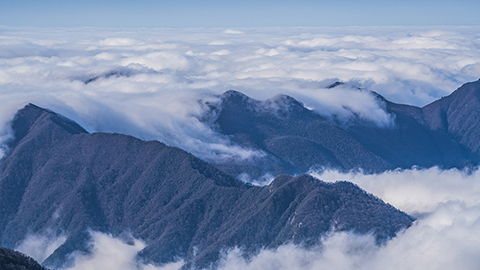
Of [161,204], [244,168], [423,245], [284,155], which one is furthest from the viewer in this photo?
[284,155]

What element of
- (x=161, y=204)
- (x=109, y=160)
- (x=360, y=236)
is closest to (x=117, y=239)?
(x=161, y=204)

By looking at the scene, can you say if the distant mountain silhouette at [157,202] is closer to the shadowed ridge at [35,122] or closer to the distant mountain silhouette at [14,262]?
the shadowed ridge at [35,122]

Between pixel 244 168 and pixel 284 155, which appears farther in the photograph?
pixel 284 155

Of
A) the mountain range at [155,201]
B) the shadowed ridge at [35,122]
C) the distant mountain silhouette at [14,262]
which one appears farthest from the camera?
the shadowed ridge at [35,122]

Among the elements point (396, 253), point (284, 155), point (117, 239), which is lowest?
point (284, 155)

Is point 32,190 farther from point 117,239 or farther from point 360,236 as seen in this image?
point 360,236

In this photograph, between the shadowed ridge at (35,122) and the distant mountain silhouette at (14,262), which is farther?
the shadowed ridge at (35,122)

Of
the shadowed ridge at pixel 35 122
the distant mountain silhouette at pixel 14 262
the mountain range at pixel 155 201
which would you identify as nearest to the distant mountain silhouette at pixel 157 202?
the mountain range at pixel 155 201

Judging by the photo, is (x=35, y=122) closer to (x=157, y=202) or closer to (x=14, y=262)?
(x=157, y=202)
